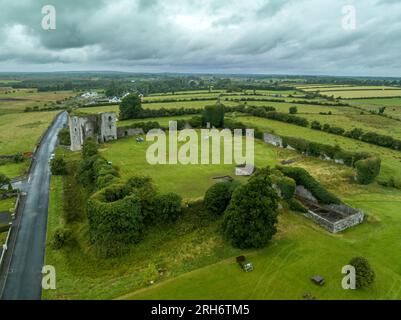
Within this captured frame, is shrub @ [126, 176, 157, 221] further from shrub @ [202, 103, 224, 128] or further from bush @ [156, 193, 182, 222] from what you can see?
shrub @ [202, 103, 224, 128]

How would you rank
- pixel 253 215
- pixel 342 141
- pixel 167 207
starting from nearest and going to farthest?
pixel 253 215, pixel 167 207, pixel 342 141

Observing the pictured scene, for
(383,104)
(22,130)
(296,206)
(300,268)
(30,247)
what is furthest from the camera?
(383,104)

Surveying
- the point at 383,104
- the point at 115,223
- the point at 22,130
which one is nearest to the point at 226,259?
the point at 115,223

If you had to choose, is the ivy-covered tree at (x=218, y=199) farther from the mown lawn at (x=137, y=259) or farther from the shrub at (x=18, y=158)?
the shrub at (x=18, y=158)

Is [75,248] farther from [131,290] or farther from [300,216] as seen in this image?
[300,216]

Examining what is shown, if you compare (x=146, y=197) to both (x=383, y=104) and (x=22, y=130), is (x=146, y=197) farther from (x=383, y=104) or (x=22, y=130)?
(x=383, y=104)

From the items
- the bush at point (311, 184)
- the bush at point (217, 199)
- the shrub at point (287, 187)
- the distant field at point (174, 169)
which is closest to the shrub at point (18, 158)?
the distant field at point (174, 169)

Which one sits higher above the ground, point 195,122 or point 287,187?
point 195,122
